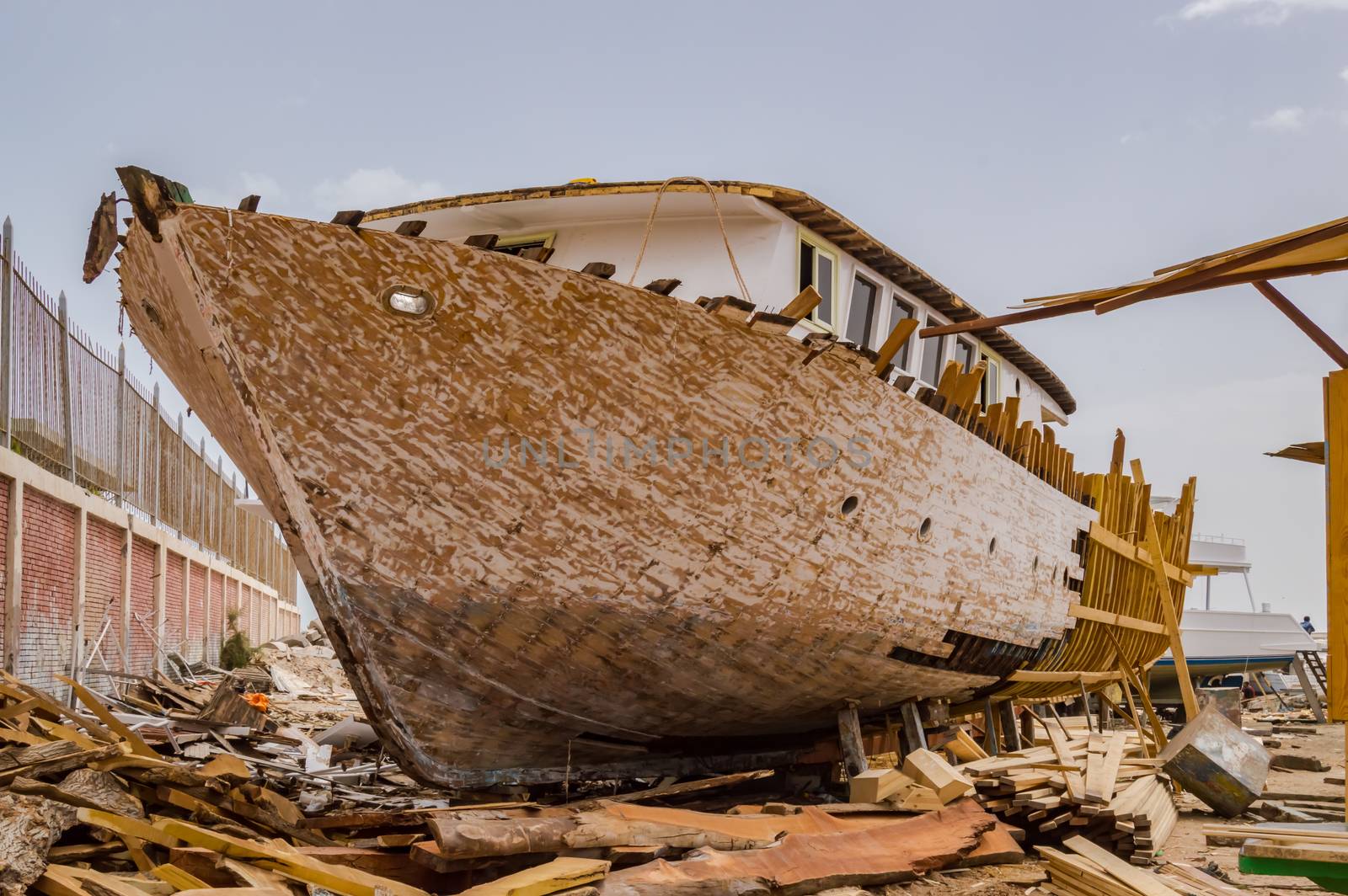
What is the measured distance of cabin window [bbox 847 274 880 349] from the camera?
305 inches

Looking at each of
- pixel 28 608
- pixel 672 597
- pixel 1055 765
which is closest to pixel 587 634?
pixel 672 597

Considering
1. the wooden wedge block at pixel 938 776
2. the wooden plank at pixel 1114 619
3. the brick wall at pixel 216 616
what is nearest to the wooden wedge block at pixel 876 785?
the wooden wedge block at pixel 938 776

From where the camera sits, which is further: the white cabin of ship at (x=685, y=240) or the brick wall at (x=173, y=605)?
the brick wall at (x=173, y=605)

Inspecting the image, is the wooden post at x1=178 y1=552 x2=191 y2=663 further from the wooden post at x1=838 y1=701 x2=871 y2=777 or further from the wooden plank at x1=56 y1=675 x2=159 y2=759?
the wooden post at x1=838 y1=701 x2=871 y2=777

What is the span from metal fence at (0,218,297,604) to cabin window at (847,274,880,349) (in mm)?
7709

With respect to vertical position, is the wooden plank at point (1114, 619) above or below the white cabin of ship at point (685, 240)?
below

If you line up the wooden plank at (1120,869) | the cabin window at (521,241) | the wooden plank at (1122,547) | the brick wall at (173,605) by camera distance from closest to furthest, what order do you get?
the wooden plank at (1120,869) → the cabin window at (521,241) → the wooden plank at (1122,547) → the brick wall at (173,605)

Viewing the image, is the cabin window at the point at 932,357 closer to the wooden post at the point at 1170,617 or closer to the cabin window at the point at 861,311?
the cabin window at the point at 861,311

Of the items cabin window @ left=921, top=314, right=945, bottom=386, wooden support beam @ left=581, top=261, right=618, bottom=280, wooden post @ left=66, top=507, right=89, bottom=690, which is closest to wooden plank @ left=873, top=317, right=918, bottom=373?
wooden support beam @ left=581, top=261, right=618, bottom=280

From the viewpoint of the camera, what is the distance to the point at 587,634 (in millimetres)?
5727

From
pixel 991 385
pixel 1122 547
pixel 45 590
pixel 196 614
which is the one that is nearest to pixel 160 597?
pixel 196 614

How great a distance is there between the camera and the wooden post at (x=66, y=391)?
36.8 ft

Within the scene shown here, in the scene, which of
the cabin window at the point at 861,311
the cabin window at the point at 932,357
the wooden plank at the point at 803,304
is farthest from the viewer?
the cabin window at the point at 932,357

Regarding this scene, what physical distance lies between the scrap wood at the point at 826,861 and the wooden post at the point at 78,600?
8708mm
